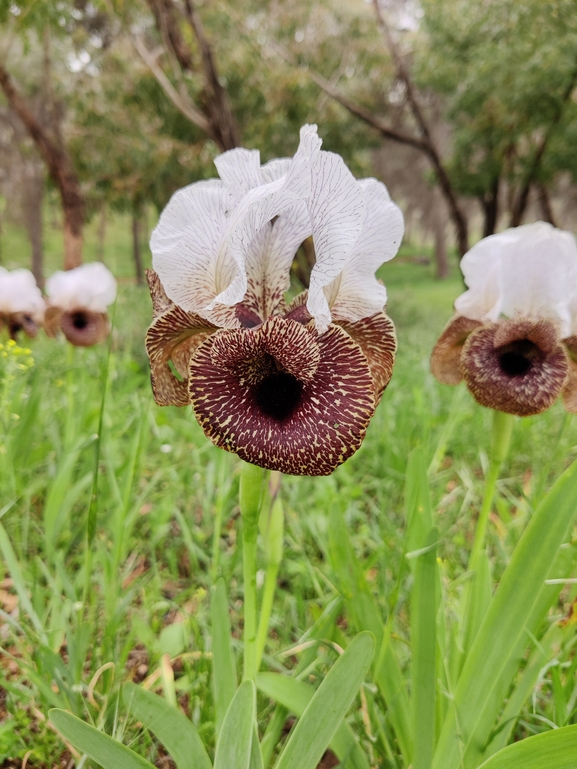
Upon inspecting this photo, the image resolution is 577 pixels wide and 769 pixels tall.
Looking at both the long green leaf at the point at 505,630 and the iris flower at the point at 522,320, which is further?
the iris flower at the point at 522,320

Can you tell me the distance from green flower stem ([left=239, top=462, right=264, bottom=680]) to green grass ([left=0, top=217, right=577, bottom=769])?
194 mm

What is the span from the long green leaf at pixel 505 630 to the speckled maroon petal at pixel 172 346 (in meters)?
0.58

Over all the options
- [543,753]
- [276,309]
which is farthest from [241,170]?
[543,753]

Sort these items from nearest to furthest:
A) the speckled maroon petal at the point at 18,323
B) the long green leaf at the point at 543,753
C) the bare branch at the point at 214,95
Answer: the long green leaf at the point at 543,753, the speckled maroon petal at the point at 18,323, the bare branch at the point at 214,95

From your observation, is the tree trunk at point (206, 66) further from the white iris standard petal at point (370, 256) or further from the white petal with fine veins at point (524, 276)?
the white iris standard petal at point (370, 256)

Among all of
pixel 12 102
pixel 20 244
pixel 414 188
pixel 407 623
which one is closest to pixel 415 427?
pixel 407 623

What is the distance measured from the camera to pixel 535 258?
1081 millimetres

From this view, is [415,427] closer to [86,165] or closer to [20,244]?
[86,165]

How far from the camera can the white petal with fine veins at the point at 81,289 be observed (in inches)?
101

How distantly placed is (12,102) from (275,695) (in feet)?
20.7

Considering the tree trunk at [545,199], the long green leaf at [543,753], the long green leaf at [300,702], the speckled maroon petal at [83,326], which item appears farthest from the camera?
the tree trunk at [545,199]

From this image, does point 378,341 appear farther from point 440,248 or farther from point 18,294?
point 440,248

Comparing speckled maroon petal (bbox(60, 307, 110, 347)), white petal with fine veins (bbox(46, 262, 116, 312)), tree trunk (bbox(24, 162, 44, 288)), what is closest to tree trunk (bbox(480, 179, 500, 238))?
white petal with fine veins (bbox(46, 262, 116, 312))

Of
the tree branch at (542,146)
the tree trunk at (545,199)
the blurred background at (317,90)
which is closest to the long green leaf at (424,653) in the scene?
the blurred background at (317,90)
